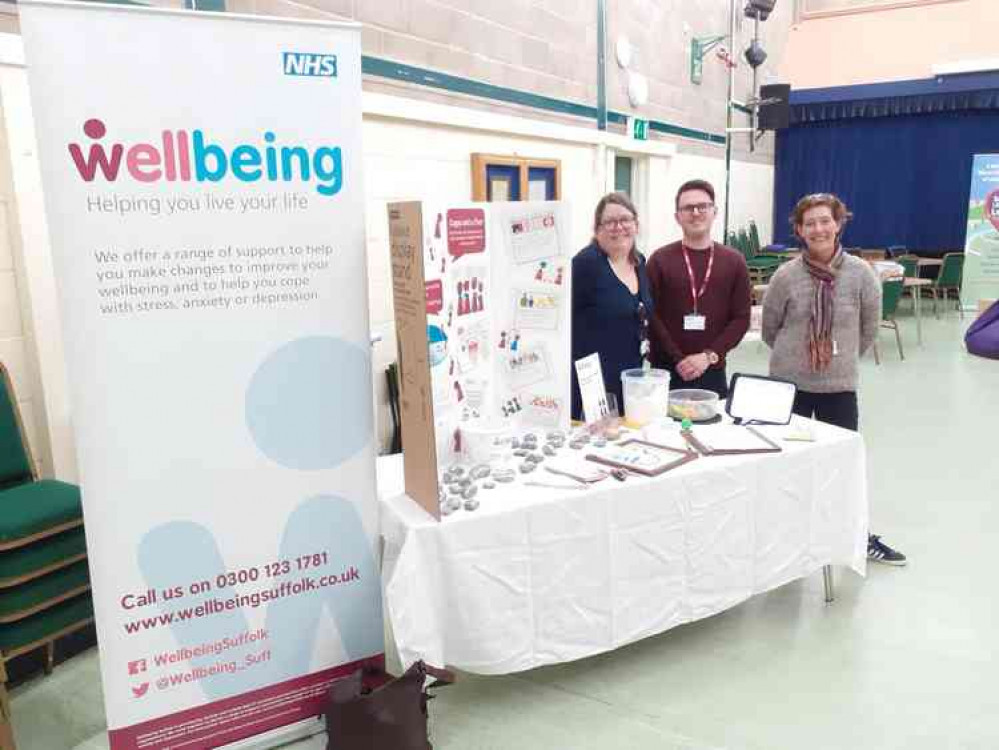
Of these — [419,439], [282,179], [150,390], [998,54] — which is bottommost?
[419,439]

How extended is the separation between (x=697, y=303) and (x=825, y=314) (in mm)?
495

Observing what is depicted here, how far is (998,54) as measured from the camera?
995 centimetres

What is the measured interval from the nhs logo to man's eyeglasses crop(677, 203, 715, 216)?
1635mm

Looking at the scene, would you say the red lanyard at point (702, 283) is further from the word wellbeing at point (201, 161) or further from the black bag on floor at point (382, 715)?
the black bag on floor at point (382, 715)

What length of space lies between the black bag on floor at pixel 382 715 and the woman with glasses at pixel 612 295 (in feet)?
4.78

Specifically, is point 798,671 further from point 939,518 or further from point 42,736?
point 42,736

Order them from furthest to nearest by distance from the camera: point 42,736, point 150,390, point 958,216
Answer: point 958,216 → point 42,736 → point 150,390

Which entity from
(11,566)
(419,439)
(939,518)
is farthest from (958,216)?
(11,566)

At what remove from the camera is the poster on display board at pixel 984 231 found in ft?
29.2

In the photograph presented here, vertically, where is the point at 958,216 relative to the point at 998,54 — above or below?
below

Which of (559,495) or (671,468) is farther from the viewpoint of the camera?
(671,468)

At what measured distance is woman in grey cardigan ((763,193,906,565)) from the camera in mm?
2832

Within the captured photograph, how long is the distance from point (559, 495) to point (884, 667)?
47.6 inches

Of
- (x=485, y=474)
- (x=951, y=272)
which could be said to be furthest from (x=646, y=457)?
(x=951, y=272)
